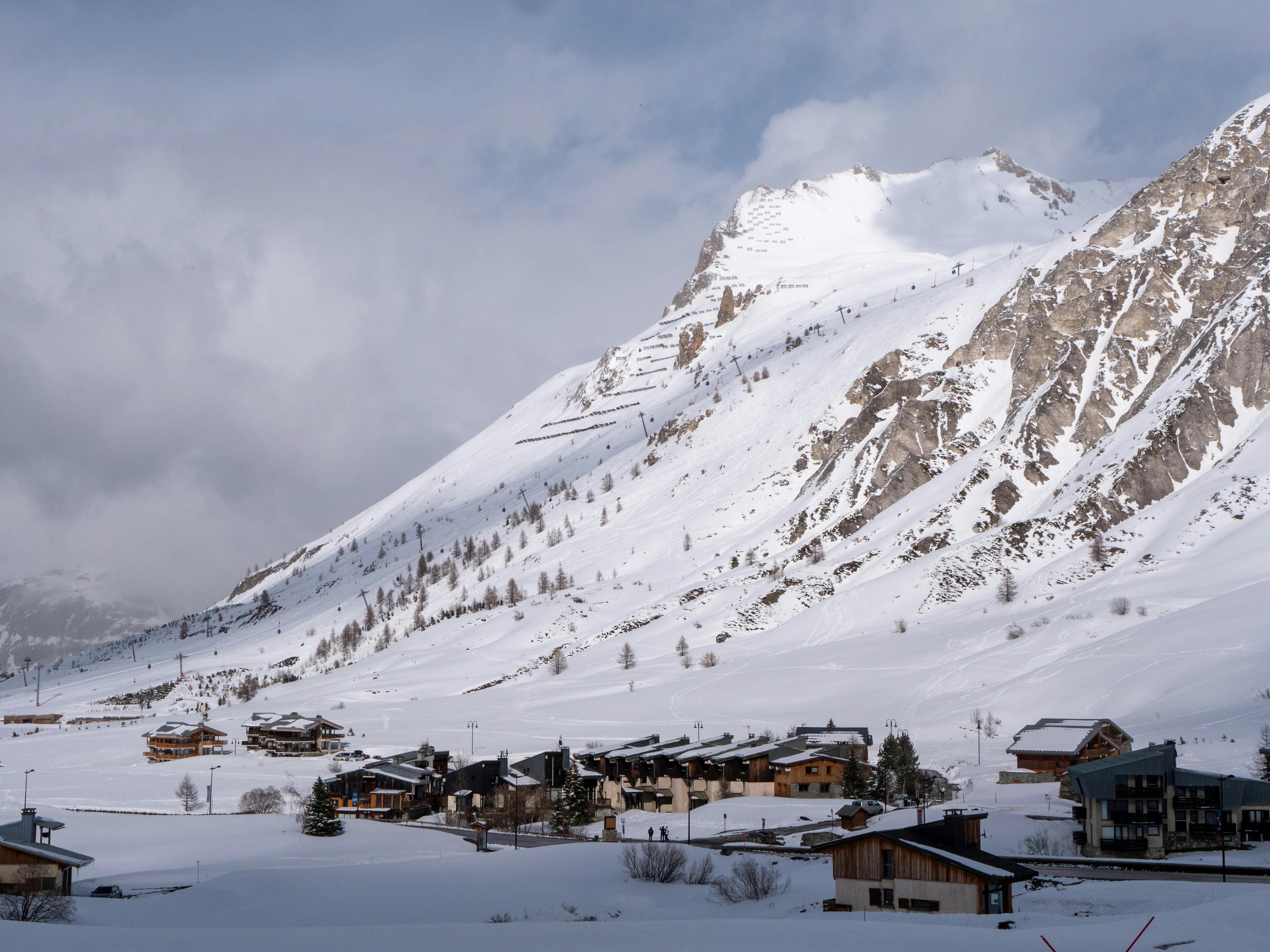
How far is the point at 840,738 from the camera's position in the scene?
86250mm

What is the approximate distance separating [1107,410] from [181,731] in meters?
133

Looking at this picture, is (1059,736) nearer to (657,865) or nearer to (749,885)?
(657,865)

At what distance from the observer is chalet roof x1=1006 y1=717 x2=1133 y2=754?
241 feet

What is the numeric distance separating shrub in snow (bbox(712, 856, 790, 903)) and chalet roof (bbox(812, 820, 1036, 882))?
3.87m

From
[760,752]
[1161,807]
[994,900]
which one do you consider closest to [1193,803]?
→ [1161,807]

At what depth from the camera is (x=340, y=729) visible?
117 meters

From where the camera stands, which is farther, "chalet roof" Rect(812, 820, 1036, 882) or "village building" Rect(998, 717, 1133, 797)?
"village building" Rect(998, 717, 1133, 797)

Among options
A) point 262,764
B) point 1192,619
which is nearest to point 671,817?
point 262,764

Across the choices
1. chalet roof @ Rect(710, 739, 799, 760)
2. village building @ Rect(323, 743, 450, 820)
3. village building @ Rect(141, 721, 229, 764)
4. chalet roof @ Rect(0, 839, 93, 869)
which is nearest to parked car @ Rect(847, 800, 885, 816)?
chalet roof @ Rect(710, 739, 799, 760)

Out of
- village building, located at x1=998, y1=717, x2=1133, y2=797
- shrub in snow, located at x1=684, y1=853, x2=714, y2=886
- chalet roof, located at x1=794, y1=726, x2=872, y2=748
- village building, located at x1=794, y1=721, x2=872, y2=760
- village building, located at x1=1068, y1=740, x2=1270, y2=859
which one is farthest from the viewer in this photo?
chalet roof, located at x1=794, y1=726, x2=872, y2=748

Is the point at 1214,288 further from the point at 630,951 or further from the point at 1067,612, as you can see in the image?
the point at 630,951

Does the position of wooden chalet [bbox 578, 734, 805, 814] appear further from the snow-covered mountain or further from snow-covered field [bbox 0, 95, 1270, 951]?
the snow-covered mountain

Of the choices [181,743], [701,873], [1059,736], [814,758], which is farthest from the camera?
[181,743]

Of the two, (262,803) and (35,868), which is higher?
(35,868)
